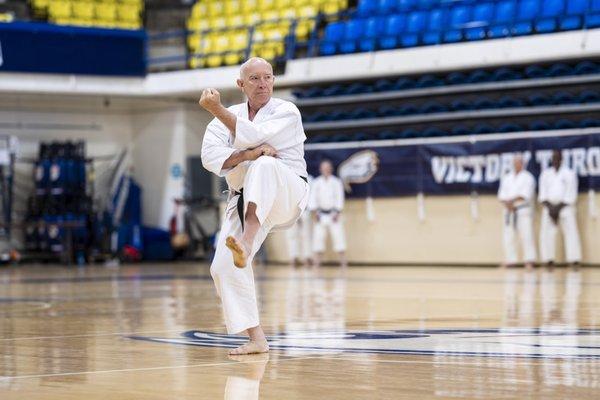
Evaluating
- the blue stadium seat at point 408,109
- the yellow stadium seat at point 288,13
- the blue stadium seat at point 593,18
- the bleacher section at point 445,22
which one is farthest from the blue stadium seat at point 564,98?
the yellow stadium seat at point 288,13

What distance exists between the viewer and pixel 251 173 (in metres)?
6.46

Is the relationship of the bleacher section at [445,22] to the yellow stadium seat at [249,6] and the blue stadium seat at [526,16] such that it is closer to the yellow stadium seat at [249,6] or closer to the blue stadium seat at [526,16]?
the blue stadium seat at [526,16]

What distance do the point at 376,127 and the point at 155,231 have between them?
704cm

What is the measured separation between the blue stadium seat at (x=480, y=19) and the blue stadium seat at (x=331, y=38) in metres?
2.92

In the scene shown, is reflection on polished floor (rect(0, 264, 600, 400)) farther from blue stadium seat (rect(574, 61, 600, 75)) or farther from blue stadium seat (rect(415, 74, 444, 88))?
blue stadium seat (rect(415, 74, 444, 88))

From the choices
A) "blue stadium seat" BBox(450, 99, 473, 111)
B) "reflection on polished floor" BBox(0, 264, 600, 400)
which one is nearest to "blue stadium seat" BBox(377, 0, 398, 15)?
"blue stadium seat" BBox(450, 99, 473, 111)

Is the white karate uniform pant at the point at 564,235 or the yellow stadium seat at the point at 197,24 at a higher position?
the yellow stadium seat at the point at 197,24

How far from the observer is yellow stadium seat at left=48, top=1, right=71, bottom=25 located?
26.0 meters

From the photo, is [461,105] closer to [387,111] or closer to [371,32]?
[387,111]

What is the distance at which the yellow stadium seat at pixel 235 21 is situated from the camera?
25.7m

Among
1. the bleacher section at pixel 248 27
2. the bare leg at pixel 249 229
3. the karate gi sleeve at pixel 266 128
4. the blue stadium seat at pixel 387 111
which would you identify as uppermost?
the bleacher section at pixel 248 27

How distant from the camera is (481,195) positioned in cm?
2092

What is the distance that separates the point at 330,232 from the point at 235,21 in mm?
6166

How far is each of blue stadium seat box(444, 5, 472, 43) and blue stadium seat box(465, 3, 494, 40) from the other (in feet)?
0.45
